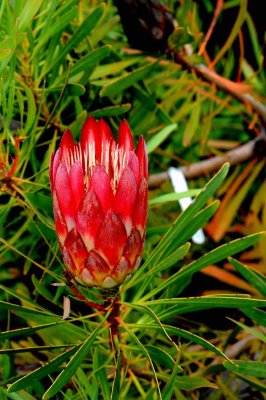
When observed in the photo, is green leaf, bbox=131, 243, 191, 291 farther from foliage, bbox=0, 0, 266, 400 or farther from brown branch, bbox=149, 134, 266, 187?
brown branch, bbox=149, 134, 266, 187

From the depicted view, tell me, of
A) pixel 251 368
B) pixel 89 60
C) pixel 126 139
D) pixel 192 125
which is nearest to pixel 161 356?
pixel 251 368

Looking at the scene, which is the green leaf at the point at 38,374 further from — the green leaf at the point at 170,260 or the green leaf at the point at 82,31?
the green leaf at the point at 82,31

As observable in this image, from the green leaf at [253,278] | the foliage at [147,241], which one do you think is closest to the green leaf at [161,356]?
the foliage at [147,241]

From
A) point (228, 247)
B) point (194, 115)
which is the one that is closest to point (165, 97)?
point (194, 115)

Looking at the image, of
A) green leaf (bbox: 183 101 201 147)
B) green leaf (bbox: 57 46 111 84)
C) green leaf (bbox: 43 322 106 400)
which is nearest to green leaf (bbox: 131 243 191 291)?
green leaf (bbox: 43 322 106 400)

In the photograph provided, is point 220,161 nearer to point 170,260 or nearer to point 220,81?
point 220,81

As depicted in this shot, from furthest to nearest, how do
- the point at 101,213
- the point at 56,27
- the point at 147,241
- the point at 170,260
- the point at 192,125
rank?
the point at 192,125, the point at 147,241, the point at 56,27, the point at 170,260, the point at 101,213
